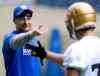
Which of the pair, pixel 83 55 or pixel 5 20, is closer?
pixel 83 55

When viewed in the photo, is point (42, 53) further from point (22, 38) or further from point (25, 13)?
point (25, 13)

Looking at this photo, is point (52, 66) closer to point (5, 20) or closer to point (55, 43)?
point (55, 43)

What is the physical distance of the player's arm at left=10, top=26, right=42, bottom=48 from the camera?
4102 millimetres

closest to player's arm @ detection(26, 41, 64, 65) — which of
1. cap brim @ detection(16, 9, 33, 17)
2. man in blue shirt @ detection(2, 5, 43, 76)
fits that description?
man in blue shirt @ detection(2, 5, 43, 76)

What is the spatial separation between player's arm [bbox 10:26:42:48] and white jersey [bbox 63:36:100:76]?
697mm

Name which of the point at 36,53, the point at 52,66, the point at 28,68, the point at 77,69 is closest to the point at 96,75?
the point at 77,69

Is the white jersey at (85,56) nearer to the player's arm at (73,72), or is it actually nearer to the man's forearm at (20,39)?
the player's arm at (73,72)

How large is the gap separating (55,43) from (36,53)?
12.9 ft

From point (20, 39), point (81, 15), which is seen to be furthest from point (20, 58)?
point (81, 15)

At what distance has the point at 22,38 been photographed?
13.9 ft

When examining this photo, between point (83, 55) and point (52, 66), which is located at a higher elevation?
point (83, 55)

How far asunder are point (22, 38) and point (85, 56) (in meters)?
1.00

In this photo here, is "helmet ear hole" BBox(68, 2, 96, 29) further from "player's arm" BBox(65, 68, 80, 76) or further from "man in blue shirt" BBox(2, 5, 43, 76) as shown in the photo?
"man in blue shirt" BBox(2, 5, 43, 76)

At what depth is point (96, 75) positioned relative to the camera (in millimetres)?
3434
